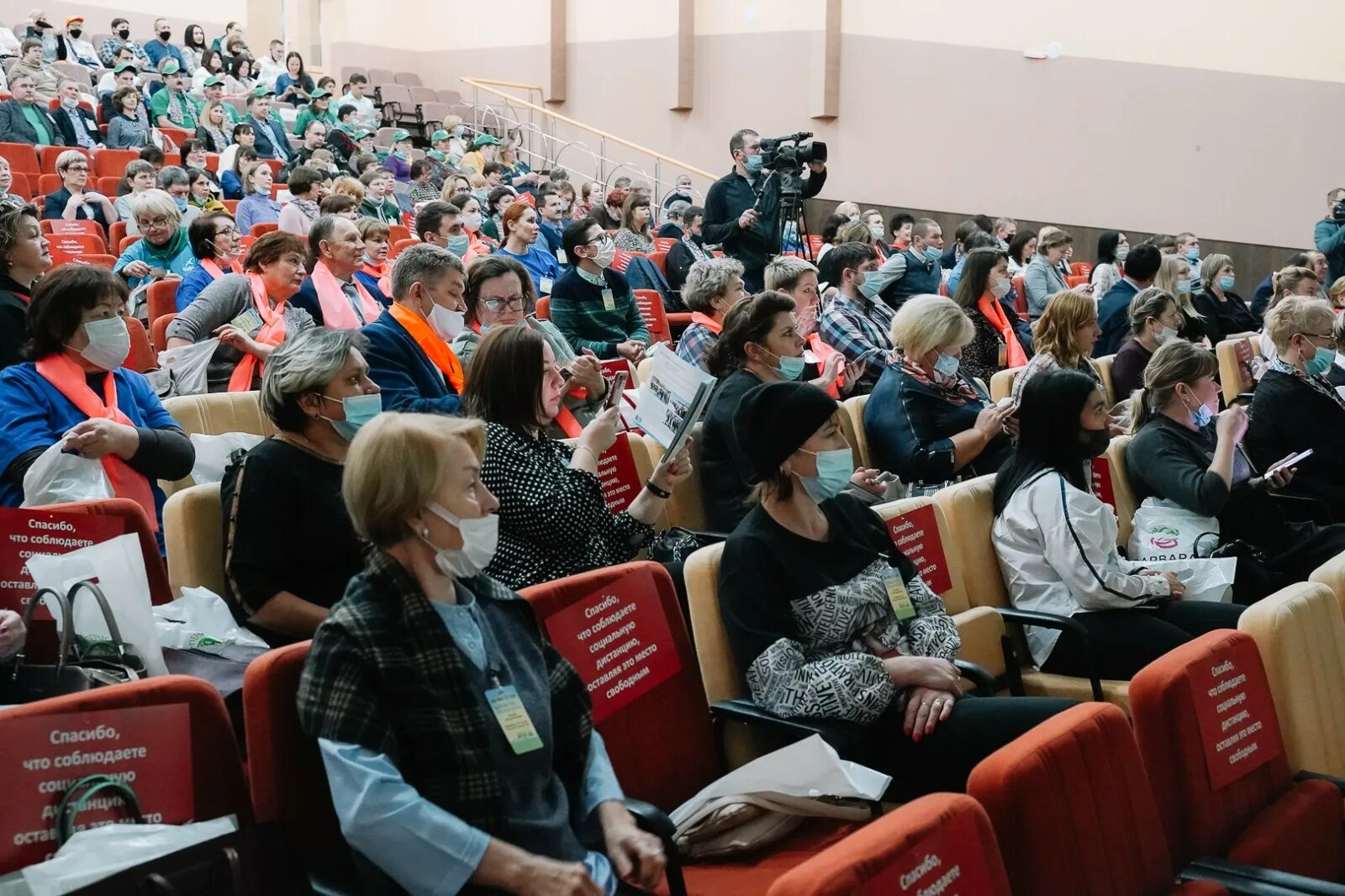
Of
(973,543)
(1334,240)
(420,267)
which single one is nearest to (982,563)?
(973,543)

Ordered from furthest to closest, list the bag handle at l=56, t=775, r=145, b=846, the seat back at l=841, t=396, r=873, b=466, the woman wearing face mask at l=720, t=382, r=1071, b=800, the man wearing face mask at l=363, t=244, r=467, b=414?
the seat back at l=841, t=396, r=873, b=466
the man wearing face mask at l=363, t=244, r=467, b=414
the woman wearing face mask at l=720, t=382, r=1071, b=800
the bag handle at l=56, t=775, r=145, b=846

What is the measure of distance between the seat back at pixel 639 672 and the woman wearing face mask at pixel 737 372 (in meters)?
1.21

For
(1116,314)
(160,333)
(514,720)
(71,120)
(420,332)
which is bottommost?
(1116,314)

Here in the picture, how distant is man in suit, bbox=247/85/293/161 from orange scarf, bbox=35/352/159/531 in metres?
9.41

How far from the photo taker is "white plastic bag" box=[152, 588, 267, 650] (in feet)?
7.93

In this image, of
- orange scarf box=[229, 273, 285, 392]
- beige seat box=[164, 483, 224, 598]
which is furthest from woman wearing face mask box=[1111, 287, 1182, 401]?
beige seat box=[164, 483, 224, 598]

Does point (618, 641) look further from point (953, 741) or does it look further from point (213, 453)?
point (213, 453)

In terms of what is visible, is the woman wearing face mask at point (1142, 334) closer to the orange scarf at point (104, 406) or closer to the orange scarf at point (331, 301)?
the orange scarf at point (331, 301)

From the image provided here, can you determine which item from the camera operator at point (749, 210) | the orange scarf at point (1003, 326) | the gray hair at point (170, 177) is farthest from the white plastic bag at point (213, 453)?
the gray hair at point (170, 177)

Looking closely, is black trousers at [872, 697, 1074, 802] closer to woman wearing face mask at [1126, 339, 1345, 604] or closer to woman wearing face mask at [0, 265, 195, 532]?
woman wearing face mask at [1126, 339, 1345, 604]

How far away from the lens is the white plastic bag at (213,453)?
328cm

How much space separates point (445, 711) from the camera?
173 cm

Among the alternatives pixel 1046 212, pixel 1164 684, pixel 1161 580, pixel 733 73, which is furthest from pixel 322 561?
pixel 733 73

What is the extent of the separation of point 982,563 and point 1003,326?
305cm
